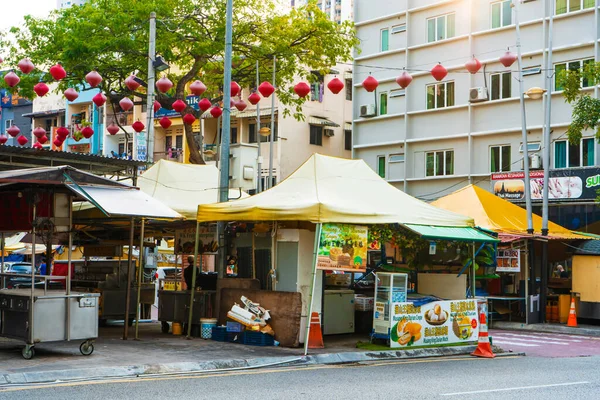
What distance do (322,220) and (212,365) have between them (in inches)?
124

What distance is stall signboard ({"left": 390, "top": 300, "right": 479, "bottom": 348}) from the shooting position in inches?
595

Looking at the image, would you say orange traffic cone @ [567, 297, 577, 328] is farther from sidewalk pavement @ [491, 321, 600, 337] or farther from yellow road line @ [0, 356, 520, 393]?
yellow road line @ [0, 356, 520, 393]

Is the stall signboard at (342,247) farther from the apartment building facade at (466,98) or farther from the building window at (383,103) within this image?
the building window at (383,103)

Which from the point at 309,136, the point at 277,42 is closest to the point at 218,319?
the point at 277,42

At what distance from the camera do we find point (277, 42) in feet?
92.4

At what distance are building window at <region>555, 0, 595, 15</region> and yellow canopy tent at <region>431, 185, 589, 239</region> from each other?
9385mm

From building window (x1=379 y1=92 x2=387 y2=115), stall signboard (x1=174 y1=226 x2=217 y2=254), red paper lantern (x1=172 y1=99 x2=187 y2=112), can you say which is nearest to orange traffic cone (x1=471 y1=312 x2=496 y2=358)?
stall signboard (x1=174 y1=226 x2=217 y2=254)

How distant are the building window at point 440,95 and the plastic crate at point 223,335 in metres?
21.8

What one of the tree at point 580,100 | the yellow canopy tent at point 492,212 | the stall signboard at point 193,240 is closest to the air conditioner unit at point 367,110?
the yellow canopy tent at point 492,212

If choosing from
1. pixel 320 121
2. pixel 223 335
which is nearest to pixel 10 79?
pixel 223 335

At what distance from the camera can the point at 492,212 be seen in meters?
25.4

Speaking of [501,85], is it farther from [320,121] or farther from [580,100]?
[320,121]

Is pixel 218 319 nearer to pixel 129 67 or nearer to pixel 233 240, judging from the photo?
pixel 233 240

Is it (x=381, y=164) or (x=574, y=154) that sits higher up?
(x=381, y=164)
